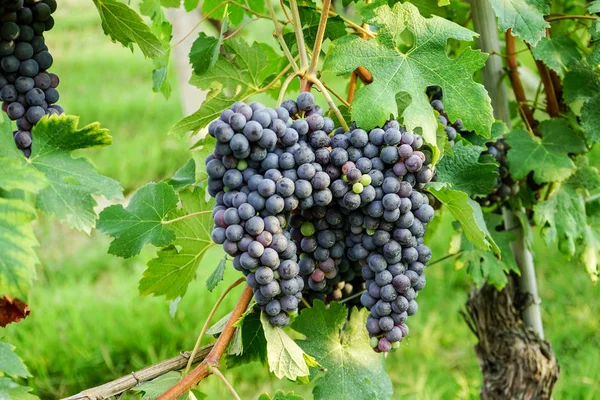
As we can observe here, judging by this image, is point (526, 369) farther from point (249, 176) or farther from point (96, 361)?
point (96, 361)

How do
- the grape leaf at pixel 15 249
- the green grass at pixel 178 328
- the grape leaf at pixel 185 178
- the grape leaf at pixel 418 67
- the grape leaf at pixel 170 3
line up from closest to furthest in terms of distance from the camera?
the grape leaf at pixel 15 249, the grape leaf at pixel 418 67, the grape leaf at pixel 185 178, the grape leaf at pixel 170 3, the green grass at pixel 178 328

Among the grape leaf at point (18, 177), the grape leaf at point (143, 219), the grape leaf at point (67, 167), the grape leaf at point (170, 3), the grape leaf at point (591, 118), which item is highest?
the grape leaf at point (18, 177)

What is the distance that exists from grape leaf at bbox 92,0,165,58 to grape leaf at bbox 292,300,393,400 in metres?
0.58

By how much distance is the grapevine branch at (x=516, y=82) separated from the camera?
1642mm

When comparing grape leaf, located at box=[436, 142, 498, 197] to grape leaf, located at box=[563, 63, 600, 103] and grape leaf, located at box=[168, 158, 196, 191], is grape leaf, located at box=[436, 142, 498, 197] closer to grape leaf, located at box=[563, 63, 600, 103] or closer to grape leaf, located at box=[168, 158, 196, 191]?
grape leaf, located at box=[563, 63, 600, 103]

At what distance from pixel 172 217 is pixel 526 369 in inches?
44.2

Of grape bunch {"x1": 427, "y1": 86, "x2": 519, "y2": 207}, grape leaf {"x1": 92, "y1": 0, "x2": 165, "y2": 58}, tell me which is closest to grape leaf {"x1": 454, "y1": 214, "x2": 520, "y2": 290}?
grape bunch {"x1": 427, "y1": 86, "x2": 519, "y2": 207}

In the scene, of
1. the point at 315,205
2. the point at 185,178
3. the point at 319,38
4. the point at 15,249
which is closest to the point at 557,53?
the point at 319,38

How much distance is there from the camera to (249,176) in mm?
969

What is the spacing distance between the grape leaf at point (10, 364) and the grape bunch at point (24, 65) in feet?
1.18

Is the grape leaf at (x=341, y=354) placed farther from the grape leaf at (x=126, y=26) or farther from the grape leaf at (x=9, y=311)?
the grape leaf at (x=126, y=26)

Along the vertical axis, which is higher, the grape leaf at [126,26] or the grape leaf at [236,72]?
the grape leaf at [126,26]

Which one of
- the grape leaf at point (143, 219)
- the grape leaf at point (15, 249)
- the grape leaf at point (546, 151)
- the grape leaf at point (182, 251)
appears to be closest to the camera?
the grape leaf at point (15, 249)

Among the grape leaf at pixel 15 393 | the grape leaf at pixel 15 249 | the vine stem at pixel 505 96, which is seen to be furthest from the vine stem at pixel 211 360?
the vine stem at pixel 505 96
